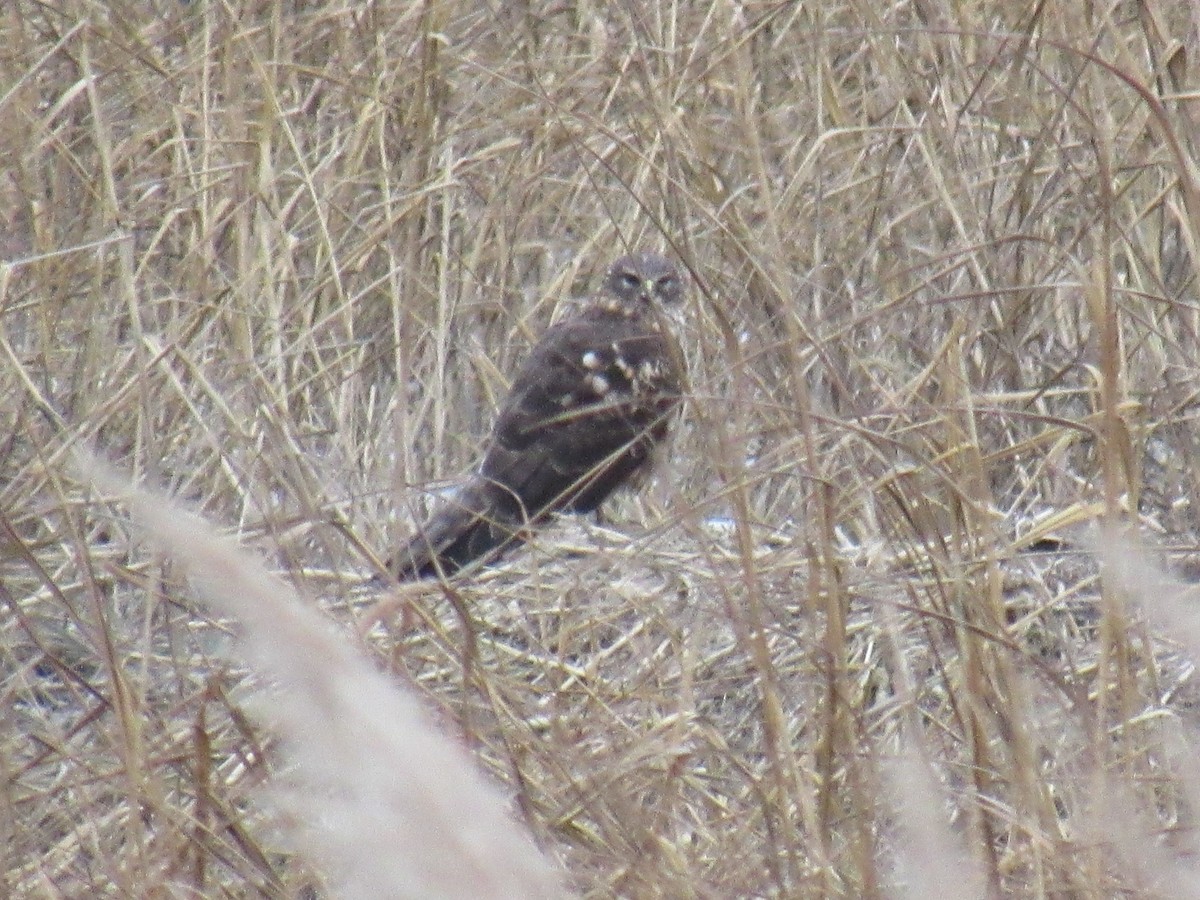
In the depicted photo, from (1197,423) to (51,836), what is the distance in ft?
4.95

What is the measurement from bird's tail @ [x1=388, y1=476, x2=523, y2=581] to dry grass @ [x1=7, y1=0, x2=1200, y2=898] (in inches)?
2.8

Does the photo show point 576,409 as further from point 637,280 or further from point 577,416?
point 637,280

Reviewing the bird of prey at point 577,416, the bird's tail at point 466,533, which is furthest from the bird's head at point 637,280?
the bird's tail at point 466,533

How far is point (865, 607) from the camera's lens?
2.54 meters

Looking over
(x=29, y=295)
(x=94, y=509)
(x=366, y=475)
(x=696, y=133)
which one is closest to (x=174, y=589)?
(x=94, y=509)

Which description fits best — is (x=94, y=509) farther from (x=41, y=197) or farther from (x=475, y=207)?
(x=475, y=207)

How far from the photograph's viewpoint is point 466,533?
3.20 meters

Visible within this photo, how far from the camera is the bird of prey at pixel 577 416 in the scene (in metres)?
3.38

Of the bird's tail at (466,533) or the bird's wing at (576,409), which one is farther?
the bird's wing at (576,409)

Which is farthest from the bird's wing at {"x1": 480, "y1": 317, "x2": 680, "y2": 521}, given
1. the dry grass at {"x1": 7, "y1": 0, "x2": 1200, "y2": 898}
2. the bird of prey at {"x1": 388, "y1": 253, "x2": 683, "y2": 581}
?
the dry grass at {"x1": 7, "y1": 0, "x2": 1200, "y2": 898}

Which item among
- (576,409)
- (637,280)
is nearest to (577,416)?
(576,409)

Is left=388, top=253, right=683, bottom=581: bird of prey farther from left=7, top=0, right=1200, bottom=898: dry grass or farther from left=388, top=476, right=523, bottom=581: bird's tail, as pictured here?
left=7, top=0, right=1200, bottom=898: dry grass

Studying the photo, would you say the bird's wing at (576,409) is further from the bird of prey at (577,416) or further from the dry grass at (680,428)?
the dry grass at (680,428)

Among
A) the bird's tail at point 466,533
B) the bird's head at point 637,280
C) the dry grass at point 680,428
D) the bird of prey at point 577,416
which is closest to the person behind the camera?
the dry grass at point 680,428
